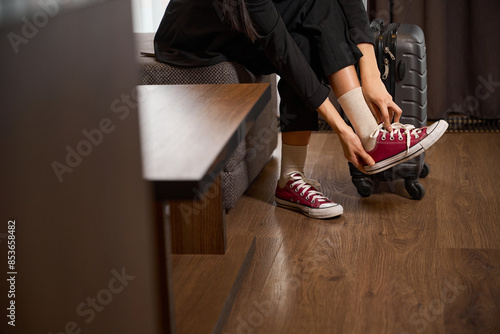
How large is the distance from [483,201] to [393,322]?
2.36 ft

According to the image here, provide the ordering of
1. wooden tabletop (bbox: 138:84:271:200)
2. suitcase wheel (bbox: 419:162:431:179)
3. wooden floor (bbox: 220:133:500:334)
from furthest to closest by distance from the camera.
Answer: suitcase wheel (bbox: 419:162:431:179), wooden floor (bbox: 220:133:500:334), wooden tabletop (bbox: 138:84:271:200)

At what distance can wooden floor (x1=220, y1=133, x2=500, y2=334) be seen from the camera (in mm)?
1070

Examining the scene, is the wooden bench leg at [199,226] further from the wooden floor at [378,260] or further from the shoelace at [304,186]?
the shoelace at [304,186]

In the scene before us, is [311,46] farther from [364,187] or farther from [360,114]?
[364,187]

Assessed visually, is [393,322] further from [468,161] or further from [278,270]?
[468,161]

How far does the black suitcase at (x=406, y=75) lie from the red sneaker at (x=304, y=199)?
0.76ft

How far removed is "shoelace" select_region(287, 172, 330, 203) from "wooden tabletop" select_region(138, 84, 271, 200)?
495 mm

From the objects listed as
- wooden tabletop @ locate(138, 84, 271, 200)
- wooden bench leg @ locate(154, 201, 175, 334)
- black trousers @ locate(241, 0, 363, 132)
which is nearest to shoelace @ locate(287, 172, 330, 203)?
black trousers @ locate(241, 0, 363, 132)

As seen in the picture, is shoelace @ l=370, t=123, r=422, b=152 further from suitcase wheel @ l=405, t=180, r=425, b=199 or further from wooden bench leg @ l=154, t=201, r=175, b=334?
wooden bench leg @ l=154, t=201, r=175, b=334

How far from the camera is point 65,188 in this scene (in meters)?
0.62

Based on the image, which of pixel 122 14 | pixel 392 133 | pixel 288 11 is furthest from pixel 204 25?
pixel 122 14

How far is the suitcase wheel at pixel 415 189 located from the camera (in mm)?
1656

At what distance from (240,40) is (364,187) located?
0.55 metres

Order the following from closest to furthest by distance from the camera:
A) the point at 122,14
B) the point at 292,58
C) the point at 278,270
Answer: the point at 122,14 → the point at 278,270 → the point at 292,58
